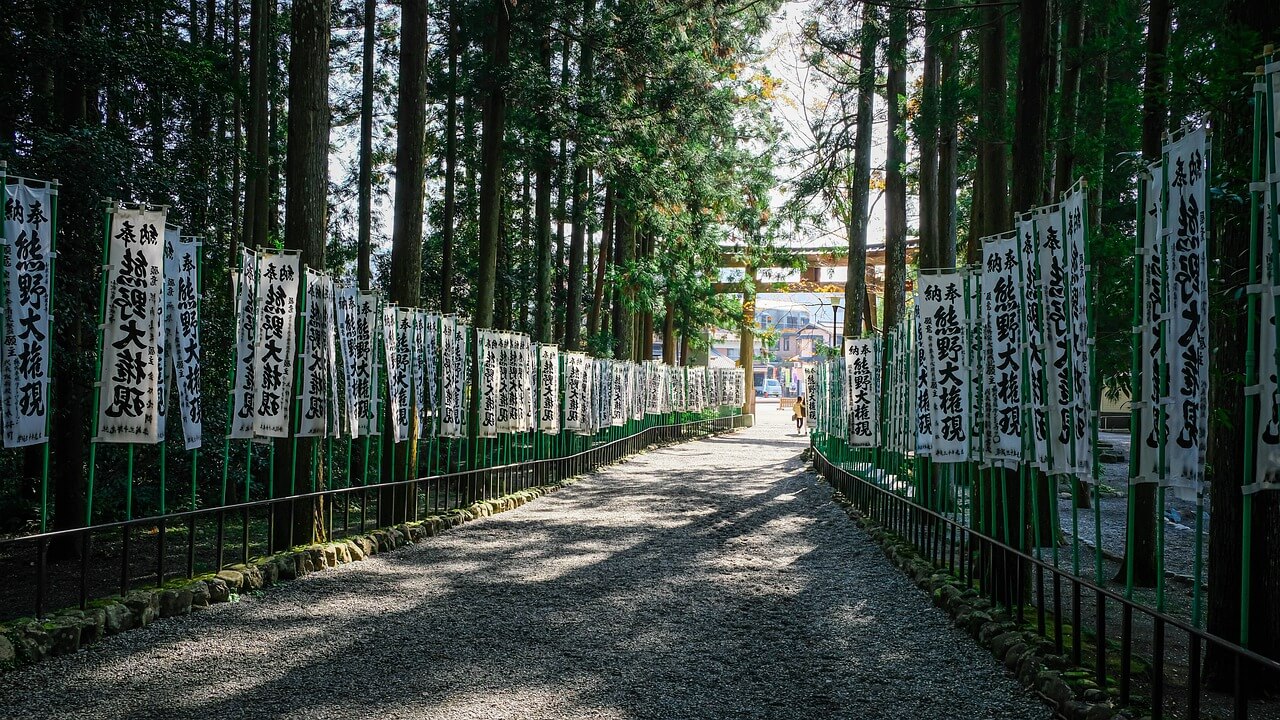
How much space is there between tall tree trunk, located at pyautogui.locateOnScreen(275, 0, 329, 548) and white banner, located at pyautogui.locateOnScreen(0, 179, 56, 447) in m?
3.52

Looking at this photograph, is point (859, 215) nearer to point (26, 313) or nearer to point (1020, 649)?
point (1020, 649)

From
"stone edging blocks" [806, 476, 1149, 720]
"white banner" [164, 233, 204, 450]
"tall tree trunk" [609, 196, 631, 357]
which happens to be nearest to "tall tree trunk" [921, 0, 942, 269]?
"stone edging blocks" [806, 476, 1149, 720]

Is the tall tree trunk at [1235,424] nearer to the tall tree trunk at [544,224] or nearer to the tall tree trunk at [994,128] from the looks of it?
the tall tree trunk at [994,128]

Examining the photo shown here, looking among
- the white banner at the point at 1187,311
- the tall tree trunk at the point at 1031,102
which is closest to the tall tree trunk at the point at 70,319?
the tall tree trunk at the point at 1031,102

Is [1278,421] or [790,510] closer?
[1278,421]

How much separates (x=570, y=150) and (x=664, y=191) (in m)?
4.33

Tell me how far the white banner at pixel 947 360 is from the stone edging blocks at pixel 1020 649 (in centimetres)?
119

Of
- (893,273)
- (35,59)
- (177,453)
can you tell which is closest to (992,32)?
(893,273)

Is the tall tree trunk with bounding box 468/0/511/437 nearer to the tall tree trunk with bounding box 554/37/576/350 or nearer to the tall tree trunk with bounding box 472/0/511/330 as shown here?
the tall tree trunk with bounding box 472/0/511/330

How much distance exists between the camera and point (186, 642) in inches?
254

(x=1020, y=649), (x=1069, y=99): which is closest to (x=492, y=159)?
(x=1069, y=99)

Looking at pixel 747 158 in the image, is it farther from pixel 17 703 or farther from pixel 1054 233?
pixel 17 703

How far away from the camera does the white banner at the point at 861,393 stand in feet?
46.8

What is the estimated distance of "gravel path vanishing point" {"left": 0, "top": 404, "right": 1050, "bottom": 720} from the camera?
523 centimetres
